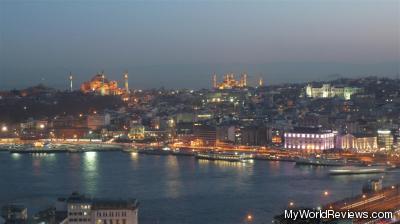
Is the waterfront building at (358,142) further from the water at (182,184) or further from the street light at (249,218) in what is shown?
the street light at (249,218)

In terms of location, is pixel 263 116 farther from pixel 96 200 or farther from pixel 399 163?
pixel 96 200

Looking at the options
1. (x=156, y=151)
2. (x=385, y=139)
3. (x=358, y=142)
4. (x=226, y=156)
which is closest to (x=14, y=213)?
(x=226, y=156)

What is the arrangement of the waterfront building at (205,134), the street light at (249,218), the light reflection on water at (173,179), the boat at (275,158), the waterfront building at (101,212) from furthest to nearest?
1. the waterfront building at (205,134)
2. the boat at (275,158)
3. the light reflection on water at (173,179)
4. the street light at (249,218)
5. the waterfront building at (101,212)

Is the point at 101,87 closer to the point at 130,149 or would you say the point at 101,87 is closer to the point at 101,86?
the point at 101,86

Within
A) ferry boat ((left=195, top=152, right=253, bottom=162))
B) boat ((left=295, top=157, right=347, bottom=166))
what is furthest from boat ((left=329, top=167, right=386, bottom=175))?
ferry boat ((left=195, top=152, right=253, bottom=162))

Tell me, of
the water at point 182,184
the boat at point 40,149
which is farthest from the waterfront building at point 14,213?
the boat at point 40,149

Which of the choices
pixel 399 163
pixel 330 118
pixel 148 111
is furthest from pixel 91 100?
pixel 399 163

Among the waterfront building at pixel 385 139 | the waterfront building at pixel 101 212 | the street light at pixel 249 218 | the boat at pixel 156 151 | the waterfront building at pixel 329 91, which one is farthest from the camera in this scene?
the waterfront building at pixel 329 91
